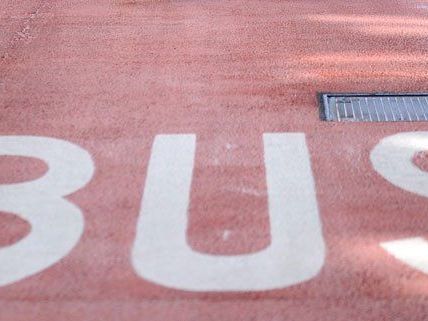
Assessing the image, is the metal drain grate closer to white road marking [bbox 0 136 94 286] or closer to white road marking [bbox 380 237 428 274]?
white road marking [bbox 380 237 428 274]

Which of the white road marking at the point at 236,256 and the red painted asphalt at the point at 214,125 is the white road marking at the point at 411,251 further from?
the white road marking at the point at 236,256

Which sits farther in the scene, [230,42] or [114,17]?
[114,17]

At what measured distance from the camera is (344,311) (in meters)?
3.99

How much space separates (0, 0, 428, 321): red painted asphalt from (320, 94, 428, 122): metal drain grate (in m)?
0.14

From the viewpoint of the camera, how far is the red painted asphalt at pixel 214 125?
413cm

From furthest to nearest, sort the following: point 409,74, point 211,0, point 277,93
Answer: point 211,0 < point 409,74 < point 277,93

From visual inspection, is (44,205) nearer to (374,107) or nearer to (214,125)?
(214,125)

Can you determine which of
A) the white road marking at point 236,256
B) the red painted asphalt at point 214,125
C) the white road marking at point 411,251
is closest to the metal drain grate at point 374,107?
the red painted asphalt at point 214,125

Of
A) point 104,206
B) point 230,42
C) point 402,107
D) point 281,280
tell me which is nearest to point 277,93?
point 402,107

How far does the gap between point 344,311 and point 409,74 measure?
12.7ft

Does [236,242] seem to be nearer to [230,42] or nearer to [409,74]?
[409,74]

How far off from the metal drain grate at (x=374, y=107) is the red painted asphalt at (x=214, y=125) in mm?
144

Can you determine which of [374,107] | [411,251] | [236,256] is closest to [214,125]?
[374,107]

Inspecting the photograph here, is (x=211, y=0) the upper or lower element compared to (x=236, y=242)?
lower
